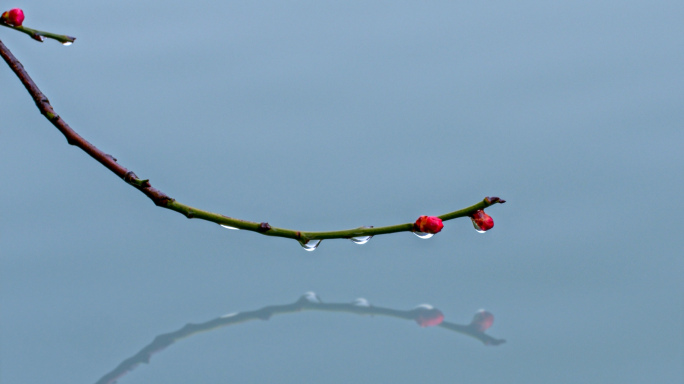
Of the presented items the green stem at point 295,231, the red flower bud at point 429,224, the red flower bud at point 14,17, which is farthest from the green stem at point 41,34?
the red flower bud at point 429,224

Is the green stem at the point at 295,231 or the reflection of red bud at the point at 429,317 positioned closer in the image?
the green stem at the point at 295,231

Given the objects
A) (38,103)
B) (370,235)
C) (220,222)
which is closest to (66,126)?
(38,103)

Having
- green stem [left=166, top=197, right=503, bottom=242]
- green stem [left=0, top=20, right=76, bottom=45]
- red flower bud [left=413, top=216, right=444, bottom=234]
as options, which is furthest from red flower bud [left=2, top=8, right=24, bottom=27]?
red flower bud [left=413, top=216, right=444, bottom=234]

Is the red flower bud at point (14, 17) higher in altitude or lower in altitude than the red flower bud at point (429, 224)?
higher

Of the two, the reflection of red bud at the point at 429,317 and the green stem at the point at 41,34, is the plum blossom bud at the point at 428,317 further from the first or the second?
the green stem at the point at 41,34

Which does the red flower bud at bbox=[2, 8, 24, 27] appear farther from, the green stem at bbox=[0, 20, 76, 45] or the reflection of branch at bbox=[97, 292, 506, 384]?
the reflection of branch at bbox=[97, 292, 506, 384]
